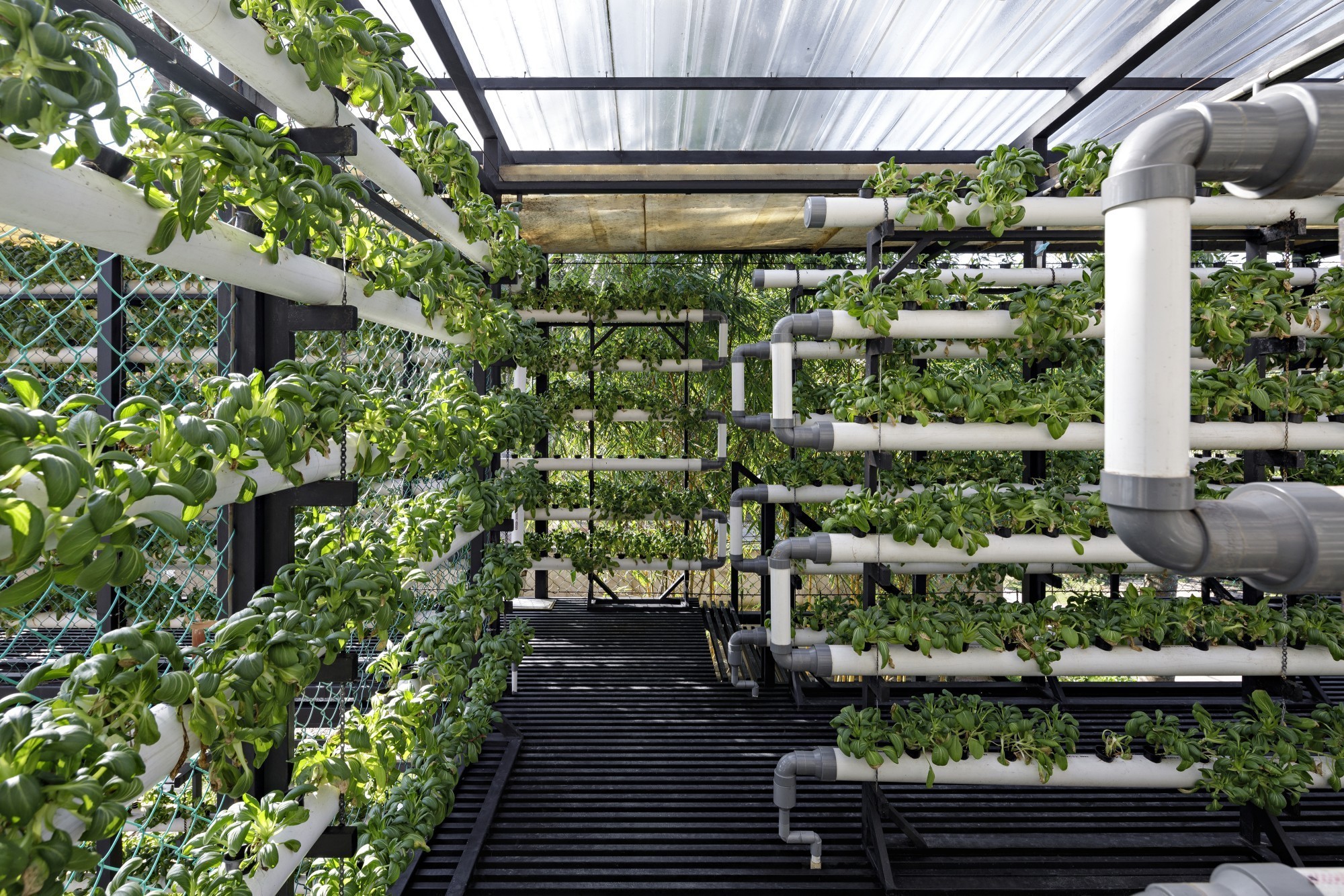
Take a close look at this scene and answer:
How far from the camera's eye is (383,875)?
1.71m

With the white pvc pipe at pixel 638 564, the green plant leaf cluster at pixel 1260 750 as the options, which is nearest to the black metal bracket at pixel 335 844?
the green plant leaf cluster at pixel 1260 750

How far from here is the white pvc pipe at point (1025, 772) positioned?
253cm

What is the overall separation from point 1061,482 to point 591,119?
9.55 ft

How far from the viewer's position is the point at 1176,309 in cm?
68

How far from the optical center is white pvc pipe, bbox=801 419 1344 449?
8.53 feet

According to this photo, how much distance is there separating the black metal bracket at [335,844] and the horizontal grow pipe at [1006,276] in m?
2.41

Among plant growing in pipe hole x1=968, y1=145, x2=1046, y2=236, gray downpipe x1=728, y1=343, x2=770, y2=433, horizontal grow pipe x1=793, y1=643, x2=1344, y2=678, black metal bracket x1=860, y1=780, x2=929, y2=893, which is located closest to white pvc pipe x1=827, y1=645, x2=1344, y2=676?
horizontal grow pipe x1=793, y1=643, x2=1344, y2=678

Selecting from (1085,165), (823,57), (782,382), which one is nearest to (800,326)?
(782,382)

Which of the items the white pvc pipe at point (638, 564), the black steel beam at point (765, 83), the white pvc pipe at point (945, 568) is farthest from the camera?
the white pvc pipe at point (638, 564)

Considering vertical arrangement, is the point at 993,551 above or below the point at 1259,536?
below

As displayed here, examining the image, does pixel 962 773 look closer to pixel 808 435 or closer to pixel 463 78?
pixel 808 435

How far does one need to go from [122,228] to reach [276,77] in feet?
1.75

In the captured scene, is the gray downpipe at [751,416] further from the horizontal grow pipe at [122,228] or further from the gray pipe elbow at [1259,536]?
the gray pipe elbow at [1259,536]

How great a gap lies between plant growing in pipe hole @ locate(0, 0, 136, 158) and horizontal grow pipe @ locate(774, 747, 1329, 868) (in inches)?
96.4
